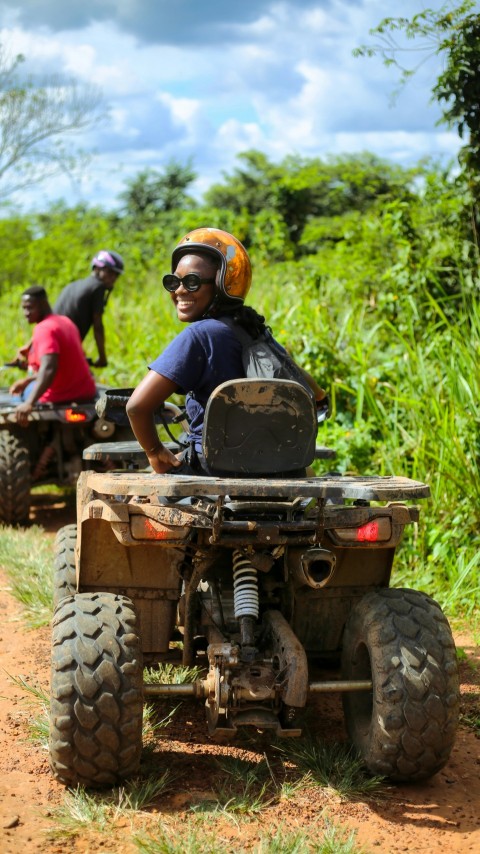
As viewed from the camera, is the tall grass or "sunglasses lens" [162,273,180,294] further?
the tall grass

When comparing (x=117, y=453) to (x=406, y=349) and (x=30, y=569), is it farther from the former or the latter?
(x=406, y=349)

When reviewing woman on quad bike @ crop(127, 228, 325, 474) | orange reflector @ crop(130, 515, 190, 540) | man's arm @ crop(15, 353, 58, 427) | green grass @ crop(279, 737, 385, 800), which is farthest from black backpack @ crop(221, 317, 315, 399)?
man's arm @ crop(15, 353, 58, 427)

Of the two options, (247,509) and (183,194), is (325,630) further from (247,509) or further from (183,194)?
→ (183,194)

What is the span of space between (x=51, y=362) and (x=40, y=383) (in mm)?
195

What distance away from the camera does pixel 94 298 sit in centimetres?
999

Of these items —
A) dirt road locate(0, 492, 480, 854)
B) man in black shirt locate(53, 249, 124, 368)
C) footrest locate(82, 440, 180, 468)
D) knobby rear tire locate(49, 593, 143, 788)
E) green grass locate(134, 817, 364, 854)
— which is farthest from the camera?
man in black shirt locate(53, 249, 124, 368)

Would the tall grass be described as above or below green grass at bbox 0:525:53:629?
above

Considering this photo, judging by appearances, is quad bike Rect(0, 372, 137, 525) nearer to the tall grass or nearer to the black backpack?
the tall grass

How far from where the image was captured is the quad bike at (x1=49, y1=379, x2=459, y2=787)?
11.6 feet

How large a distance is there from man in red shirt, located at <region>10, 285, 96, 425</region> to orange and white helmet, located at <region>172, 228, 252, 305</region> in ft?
13.2

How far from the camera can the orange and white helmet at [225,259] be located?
165 inches

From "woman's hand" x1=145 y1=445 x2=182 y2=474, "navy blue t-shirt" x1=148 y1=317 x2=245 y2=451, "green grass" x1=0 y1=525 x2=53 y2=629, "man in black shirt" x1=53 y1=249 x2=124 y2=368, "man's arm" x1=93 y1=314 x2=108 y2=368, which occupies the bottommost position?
"green grass" x1=0 y1=525 x2=53 y2=629

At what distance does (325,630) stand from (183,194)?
88.6 feet

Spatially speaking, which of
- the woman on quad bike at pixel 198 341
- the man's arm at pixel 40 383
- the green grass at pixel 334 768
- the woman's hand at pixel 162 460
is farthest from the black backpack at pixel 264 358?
the man's arm at pixel 40 383
